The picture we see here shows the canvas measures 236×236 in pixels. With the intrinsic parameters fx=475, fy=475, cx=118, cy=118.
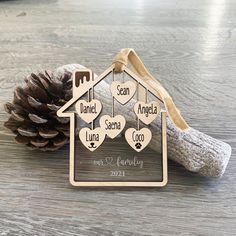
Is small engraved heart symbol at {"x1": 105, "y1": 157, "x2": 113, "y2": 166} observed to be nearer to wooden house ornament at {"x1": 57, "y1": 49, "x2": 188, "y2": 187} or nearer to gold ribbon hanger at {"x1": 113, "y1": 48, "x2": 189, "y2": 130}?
wooden house ornament at {"x1": 57, "y1": 49, "x2": 188, "y2": 187}

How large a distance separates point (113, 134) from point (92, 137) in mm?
35

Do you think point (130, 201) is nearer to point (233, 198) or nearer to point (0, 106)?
point (233, 198)

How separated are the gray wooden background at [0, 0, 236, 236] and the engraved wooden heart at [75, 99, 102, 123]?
0.10 meters

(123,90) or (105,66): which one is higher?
(123,90)

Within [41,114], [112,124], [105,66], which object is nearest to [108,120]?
[112,124]

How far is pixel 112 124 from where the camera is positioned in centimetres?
77

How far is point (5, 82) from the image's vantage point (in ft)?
3.32

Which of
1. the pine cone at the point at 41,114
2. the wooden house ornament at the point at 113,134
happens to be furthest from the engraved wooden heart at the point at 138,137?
the pine cone at the point at 41,114

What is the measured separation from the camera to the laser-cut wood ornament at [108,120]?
76 cm

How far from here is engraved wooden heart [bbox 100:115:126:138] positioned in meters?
0.77

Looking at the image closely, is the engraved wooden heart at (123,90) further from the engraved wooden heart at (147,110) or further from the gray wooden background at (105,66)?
the gray wooden background at (105,66)

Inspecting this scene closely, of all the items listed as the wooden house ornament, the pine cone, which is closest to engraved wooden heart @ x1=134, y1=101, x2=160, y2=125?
the wooden house ornament

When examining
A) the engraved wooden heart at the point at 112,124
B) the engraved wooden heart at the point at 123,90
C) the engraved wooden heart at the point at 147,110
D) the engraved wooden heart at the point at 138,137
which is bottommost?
the engraved wooden heart at the point at 138,137

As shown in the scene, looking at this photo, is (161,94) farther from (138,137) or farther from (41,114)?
(41,114)
